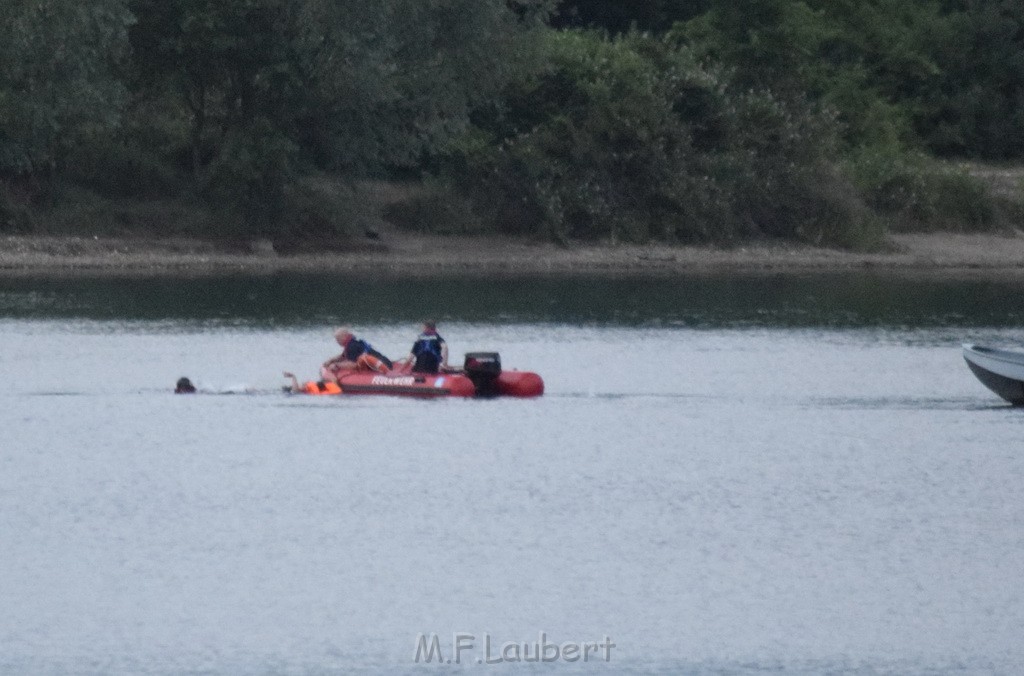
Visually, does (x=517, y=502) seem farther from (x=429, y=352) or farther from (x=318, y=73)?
(x=318, y=73)

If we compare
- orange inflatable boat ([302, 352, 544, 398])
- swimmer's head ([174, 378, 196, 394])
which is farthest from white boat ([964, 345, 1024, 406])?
swimmer's head ([174, 378, 196, 394])

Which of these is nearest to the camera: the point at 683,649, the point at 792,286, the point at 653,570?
the point at 683,649

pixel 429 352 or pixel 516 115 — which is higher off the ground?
pixel 516 115

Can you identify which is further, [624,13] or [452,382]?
[624,13]

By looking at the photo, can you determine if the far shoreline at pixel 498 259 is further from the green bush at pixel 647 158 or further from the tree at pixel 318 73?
the tree at pixel 318 73

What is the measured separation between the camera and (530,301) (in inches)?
2312

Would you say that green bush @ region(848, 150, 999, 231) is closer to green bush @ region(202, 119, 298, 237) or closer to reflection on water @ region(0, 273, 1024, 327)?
reflection on water @ region(0, 273, 1024, 327)

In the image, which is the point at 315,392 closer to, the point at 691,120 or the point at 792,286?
the point at 792,286

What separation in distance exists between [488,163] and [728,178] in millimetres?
7402

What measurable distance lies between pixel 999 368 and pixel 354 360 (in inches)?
414

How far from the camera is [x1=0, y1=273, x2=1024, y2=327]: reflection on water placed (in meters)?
54.2

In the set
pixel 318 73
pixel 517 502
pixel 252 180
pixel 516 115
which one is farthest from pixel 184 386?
pixel 516 115

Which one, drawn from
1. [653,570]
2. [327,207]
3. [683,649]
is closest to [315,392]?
[653,570]

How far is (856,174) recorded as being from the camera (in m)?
73.3
